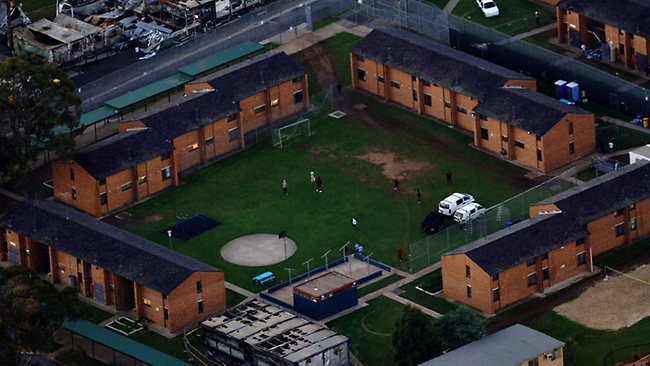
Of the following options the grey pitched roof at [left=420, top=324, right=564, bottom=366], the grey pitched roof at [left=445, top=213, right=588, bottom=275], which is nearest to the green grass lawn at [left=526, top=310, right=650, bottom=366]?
the grey pitched roof at [left=420, top=324, right=564, bottom=366]

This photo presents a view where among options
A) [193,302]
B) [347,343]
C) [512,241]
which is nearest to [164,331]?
[193,302]

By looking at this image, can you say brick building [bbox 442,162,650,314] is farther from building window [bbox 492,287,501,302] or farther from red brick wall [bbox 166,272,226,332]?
Answer: red brick wall [bbox 166,272,226,332]

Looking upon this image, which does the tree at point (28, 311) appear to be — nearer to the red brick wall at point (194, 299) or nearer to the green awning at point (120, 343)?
the green awning at point (120, 343)

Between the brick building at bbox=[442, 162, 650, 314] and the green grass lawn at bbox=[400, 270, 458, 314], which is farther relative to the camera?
the green grass lawn at bbox=[400, 270, 458, 314]

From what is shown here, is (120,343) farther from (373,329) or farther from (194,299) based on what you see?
(373,329)

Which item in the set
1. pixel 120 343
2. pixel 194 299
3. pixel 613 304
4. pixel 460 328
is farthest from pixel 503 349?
pixel 120 343

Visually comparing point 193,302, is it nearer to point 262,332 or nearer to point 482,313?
point 262,332
